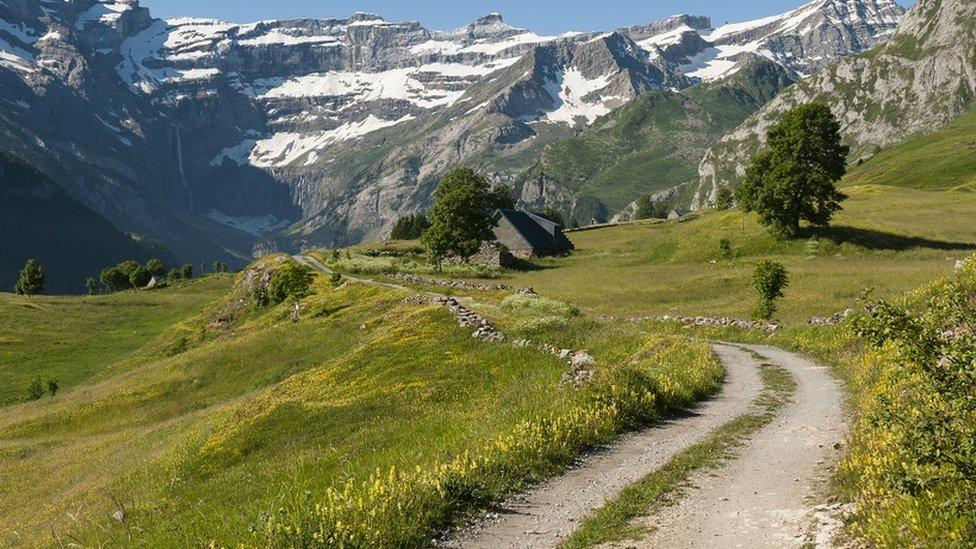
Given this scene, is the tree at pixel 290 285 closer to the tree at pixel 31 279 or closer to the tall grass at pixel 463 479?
the tall grass at pixel 463 479

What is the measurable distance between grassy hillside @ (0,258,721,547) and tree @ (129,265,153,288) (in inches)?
4445

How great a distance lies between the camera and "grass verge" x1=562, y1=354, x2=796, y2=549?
10484 millimetres

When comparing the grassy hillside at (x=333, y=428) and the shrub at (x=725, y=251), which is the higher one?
the shrub at (x=725, y=251)

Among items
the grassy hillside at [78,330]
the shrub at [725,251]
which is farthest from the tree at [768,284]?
the grassy hillside at [78,330]

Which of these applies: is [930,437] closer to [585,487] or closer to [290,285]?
[585,487]

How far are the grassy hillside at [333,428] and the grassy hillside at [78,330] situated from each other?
62.8 feet

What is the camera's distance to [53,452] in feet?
A: 128

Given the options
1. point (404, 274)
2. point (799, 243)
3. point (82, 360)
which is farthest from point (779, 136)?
point (82, 360)

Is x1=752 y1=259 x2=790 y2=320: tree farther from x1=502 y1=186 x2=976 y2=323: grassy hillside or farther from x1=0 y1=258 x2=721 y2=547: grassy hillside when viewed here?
x1=0 y1=258 x2=721 y2=547: grassy hillside

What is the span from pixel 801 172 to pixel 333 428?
227 ft

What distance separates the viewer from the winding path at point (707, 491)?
33.8 ft

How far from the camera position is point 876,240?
75125 mm

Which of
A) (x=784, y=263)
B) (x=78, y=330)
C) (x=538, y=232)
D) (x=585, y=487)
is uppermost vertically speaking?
(x=538, y=232)

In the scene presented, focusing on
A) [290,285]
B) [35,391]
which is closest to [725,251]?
[290,285]
